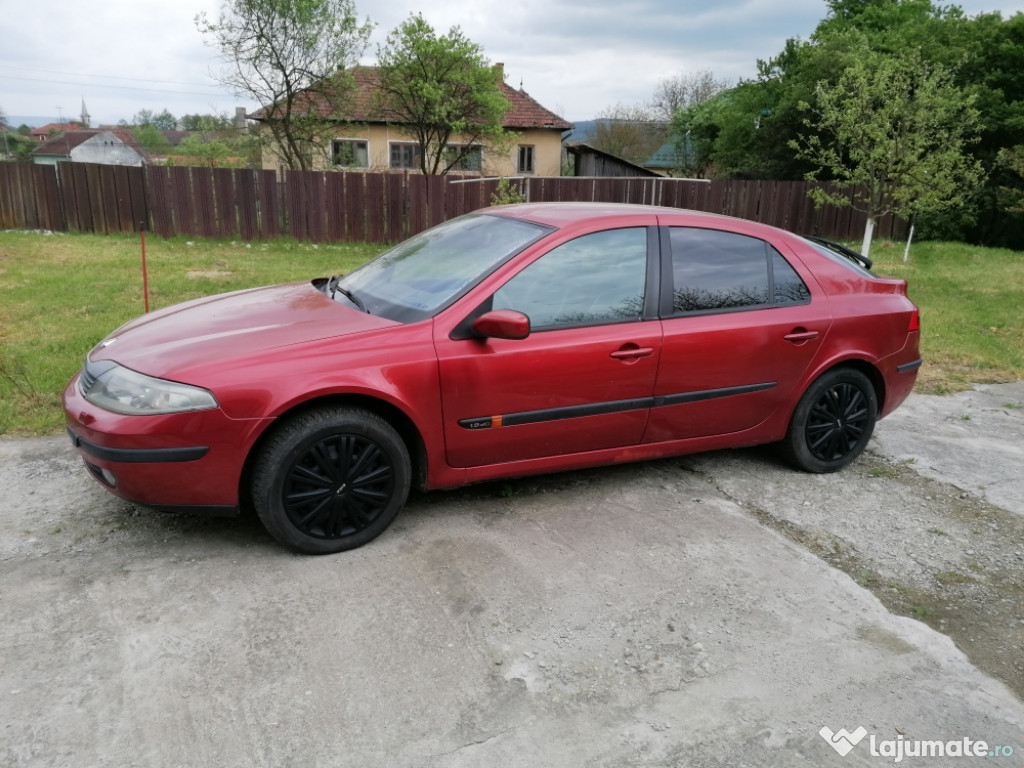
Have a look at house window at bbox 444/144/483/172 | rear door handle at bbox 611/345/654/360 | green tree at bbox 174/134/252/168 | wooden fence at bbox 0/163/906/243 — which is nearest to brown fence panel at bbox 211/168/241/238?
wooden fence at bbox 0/163/906/243

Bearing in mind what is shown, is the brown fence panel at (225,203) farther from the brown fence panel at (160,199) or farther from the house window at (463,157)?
the house window at (463,157)

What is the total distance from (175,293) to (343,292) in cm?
614

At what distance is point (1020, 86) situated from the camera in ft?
65.5

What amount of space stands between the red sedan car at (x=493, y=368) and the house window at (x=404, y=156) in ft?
82.7

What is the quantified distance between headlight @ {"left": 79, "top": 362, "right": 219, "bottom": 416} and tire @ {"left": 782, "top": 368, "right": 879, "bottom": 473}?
3.20 meters

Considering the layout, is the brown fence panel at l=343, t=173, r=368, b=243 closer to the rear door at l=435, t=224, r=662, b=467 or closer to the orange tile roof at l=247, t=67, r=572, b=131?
the orange tile roof at l=247, t=67, r=572, b=131

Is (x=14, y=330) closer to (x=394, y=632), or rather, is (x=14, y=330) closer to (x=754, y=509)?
(x=394, y=632)

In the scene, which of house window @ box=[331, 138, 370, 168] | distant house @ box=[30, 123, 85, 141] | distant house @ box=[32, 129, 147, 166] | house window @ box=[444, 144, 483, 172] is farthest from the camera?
distant house @ box=[30, 123, 85, 141]

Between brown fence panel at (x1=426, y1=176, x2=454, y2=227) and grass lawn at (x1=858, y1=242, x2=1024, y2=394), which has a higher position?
brown fence panel at (x1=426, y1=176, x2=454, y2=227)

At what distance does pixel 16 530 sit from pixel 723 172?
26.8 m

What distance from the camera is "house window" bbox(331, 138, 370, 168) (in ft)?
82.9

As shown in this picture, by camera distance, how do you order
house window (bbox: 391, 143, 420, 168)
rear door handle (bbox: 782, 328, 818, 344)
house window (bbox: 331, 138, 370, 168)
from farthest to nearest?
house window (bbox: 391, 143, 420, 168)
house window (bbox: 331, 138, 370, 168)
rear door handle (bbox: 782, 328, 818, 344)

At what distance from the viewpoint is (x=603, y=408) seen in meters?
3.76

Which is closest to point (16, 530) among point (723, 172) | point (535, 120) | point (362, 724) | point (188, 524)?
point (188, 524)
